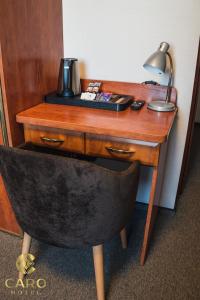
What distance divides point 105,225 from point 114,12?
1.20 m

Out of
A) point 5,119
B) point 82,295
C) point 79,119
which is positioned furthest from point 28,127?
point 82,295

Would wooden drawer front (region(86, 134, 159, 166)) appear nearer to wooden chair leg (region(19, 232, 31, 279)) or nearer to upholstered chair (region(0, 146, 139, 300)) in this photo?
upholstered chair (region(0, 146, 139, 300))

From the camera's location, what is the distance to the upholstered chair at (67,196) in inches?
35.0

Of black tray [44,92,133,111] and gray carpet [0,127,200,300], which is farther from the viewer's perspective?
black tray [44,92,133,111]

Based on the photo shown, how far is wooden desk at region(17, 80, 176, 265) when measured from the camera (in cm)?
116

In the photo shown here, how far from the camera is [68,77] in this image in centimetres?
152

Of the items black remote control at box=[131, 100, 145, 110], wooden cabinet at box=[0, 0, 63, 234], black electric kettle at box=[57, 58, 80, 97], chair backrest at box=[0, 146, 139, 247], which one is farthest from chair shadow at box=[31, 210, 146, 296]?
black electric kettle at box=[57, 58, 80, 97]

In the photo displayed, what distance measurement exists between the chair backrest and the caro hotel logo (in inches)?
13.7

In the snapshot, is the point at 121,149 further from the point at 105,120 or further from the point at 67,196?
the point at 67,196

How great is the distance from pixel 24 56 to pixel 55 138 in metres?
0.44

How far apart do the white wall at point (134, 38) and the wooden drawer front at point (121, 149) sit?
0.55m

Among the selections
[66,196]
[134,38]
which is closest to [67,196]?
[66,196]

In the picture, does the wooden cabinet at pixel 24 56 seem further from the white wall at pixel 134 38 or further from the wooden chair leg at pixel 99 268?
the wooden chair leg at pixel 99 268

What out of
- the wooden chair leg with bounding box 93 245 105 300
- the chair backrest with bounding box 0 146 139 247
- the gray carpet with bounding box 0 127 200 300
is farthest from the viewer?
the gray carpet with bounding box 0 127 200 300
